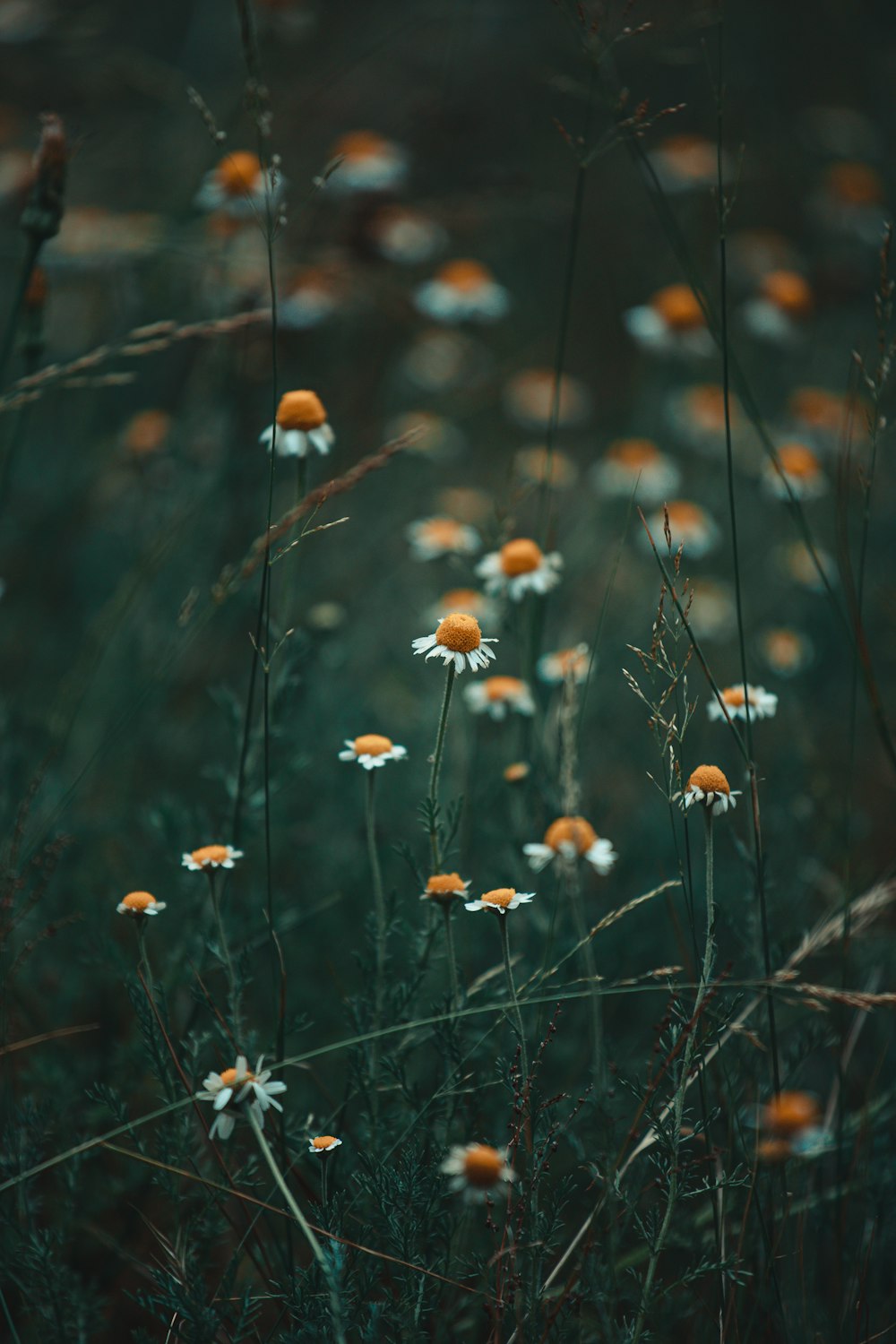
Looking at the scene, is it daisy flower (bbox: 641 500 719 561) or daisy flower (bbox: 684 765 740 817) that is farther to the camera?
daisy flower (bbox: 641 500 719 561)

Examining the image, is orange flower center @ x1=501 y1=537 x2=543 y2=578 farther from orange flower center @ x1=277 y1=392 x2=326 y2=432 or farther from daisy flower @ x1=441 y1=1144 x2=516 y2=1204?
daisy flower @ x1=441 y1=1144 x2=516 y2=1204

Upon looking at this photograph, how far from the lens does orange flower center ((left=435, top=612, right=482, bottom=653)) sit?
4.77 ft

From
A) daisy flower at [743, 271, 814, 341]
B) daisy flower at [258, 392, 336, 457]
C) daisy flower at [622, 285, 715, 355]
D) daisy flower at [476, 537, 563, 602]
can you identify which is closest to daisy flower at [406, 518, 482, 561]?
daisy flower at [476, 537, 563, 602]

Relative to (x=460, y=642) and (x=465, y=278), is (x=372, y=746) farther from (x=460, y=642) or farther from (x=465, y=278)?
(x=465, y=278)

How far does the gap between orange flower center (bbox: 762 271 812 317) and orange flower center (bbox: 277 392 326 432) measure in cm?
290

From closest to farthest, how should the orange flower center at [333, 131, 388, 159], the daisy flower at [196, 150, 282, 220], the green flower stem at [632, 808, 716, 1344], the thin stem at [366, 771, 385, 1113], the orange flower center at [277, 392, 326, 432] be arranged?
the green flower stem at [632, 808, 716, 1344] < the thin stem at [366, 771, 385, 1113] < the orange flower center at [277, 392, 326, 432] < the daisy flower at [196, 150, 282, 220] < the orange flower center at [333, 131, 388, 159]

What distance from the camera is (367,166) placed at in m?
3.68

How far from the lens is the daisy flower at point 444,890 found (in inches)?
54.0

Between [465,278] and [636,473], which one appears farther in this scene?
[465,278]

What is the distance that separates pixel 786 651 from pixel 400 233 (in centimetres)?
192

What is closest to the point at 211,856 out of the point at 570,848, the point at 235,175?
the point at 570,848

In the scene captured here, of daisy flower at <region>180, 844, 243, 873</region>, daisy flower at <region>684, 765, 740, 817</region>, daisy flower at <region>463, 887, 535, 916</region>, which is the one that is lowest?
daisy flower at <region>180, 844, 243, 873</region>

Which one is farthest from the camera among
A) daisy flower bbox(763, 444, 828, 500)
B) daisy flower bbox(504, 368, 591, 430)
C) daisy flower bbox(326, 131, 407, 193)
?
daisy flower bbox(504, 368, 591, 430)

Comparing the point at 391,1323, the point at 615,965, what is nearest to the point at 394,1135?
the point at 391,1323
